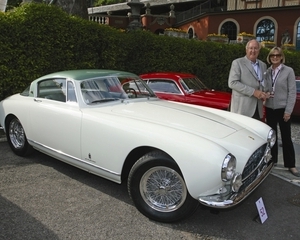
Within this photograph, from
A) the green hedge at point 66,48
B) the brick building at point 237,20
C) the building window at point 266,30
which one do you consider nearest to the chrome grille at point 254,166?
the green hedge at point 66,48

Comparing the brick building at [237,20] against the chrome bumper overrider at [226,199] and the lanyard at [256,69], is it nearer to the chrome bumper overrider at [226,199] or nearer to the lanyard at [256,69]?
the lanyard at [256,69]

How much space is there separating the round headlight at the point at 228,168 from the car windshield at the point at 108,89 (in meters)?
1.81

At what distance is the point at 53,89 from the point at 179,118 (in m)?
1.91

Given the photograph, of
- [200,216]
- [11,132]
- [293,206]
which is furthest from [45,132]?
[293,206]

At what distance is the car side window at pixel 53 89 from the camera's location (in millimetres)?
4082

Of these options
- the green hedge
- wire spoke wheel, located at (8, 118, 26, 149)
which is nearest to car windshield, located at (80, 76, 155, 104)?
wire spoke wheel, located at (8, 118, 26, 149)

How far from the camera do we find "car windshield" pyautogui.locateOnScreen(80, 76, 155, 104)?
12.6ft

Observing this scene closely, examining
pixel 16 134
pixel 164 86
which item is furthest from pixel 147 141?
pixel 164 86

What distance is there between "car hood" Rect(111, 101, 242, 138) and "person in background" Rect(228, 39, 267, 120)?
2.45ft

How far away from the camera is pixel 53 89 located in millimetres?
4266

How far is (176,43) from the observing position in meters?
10.6

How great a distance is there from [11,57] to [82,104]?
3.88 m

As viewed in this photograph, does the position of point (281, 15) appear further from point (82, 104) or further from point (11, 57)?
point (82, 104)

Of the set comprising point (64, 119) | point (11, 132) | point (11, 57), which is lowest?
point (11, 132)
